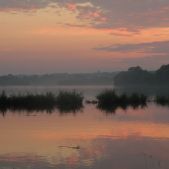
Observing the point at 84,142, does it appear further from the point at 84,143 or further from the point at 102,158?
the point at 102,158

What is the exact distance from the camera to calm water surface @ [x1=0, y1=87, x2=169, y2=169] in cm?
1225

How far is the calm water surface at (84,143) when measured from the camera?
12.2 metres

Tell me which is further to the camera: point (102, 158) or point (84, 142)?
point (84, 142)

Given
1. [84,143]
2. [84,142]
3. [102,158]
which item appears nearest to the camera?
[102,158]

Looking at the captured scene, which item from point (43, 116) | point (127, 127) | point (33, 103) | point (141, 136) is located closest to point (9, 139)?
point (141, 136)

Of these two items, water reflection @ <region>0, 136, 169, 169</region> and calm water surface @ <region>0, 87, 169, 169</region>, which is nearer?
water reflection @ <region>0, 136, 169, 169</region>

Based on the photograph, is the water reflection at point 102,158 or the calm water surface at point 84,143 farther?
the calm water surface at point 84,143

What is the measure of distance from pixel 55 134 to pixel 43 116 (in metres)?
7.62

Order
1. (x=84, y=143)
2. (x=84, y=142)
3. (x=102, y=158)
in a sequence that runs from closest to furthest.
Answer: (x=102, y=158), (x=84, y=143), (x=84, y=142)

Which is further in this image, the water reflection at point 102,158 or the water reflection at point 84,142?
the water reflection at point 84,142

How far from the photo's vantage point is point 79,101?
33.5 m

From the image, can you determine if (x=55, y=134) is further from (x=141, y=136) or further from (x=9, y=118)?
(x=9, y=118)

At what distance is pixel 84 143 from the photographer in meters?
15.6

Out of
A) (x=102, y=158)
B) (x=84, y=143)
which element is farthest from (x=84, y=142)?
(x=102, y=158)
